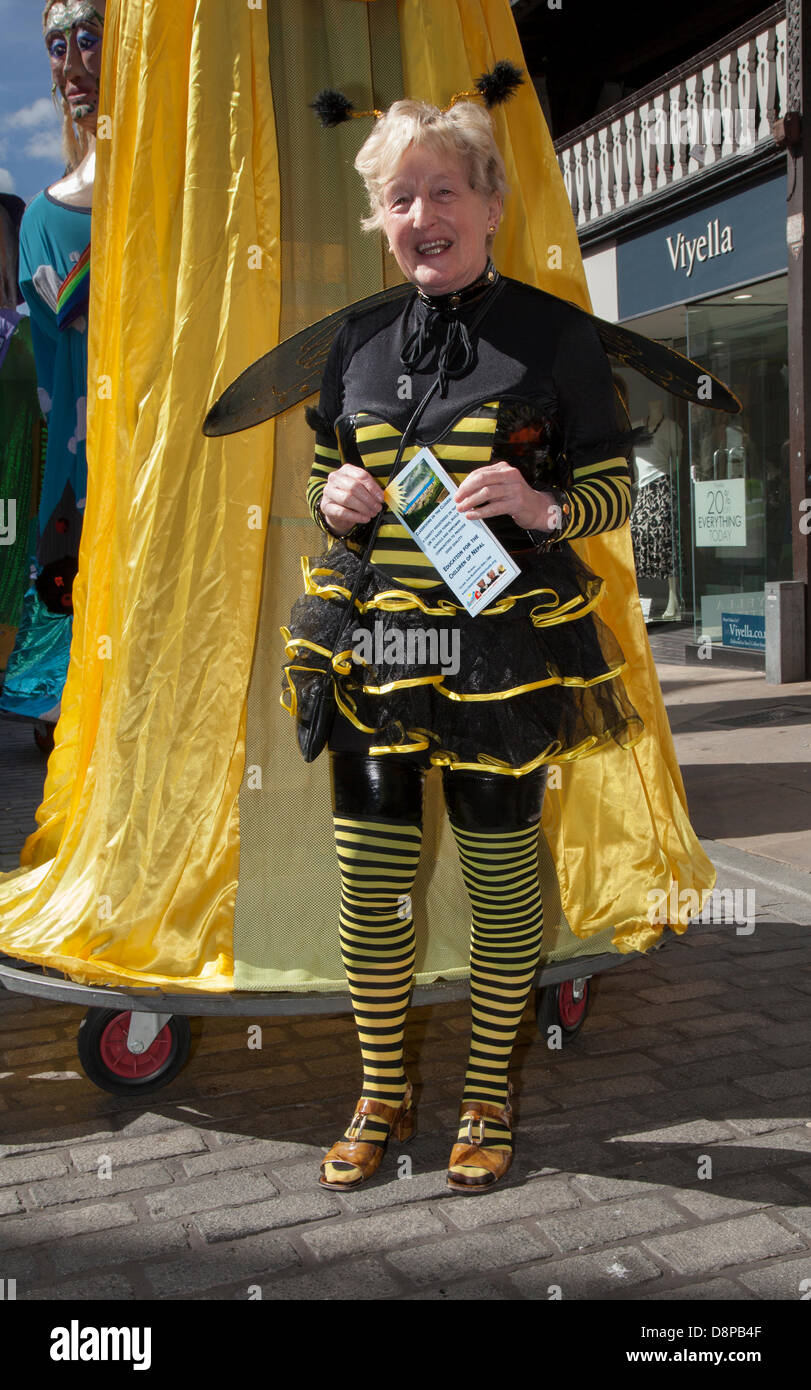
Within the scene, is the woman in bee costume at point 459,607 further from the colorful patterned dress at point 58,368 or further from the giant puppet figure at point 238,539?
the colorful patterned dress at point 58,368

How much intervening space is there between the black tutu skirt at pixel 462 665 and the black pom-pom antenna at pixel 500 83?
94 centimetres

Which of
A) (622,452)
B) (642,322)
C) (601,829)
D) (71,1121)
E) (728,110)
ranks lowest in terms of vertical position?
(71,1121)

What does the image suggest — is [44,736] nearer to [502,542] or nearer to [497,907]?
[497,907]

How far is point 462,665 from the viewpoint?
2316mm

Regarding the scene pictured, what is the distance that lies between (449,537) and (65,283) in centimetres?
285

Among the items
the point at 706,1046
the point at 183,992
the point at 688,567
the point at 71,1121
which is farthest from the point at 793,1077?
the point at 688,567

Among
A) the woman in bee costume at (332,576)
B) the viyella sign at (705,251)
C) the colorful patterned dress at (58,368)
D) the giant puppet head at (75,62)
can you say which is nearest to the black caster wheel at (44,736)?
the colorful patterned dress at (58,368)

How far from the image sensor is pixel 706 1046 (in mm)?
3086

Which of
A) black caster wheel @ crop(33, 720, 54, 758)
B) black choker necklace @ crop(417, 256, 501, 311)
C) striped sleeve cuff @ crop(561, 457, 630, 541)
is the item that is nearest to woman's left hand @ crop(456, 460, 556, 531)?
striped sleeve cuff @ crop(561, 457, 630, 541)

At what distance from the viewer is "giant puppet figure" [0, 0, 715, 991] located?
2.86 m

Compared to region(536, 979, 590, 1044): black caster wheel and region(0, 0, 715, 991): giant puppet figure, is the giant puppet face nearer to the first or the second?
region(0, 0, 715, 991): giant puppet figure

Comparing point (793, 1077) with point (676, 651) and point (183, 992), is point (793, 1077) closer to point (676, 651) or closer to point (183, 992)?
point (183, 992)

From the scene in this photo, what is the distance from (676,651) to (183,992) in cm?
916

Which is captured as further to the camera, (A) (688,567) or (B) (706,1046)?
(A) (688,567)
